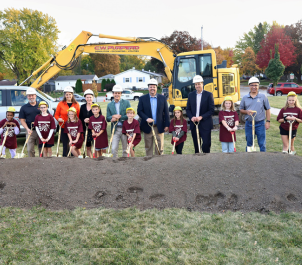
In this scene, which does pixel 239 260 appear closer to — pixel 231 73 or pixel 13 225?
pixel 13 225

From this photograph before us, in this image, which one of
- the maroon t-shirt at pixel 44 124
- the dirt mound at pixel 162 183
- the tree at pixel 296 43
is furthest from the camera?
the tree at pixel 296 43

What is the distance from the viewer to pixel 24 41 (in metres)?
28.6

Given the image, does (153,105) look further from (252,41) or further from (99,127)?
(252,41)

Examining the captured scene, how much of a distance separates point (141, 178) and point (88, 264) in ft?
5.94

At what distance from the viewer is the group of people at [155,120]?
5.50 metres

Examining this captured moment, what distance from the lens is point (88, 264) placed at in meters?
2.67

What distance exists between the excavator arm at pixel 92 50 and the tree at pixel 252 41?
4625 cm

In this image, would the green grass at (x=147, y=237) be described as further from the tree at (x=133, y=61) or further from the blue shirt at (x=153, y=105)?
the tree at (x=133, y=61)

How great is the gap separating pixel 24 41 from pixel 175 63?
24.3 metres

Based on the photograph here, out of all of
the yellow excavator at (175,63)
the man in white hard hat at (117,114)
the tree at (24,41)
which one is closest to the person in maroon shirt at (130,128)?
the man in white hard hat at (117,114)

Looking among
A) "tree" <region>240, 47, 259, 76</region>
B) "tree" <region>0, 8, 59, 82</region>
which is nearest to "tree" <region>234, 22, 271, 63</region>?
"tree" <region>240, 47, 259, 76</region>

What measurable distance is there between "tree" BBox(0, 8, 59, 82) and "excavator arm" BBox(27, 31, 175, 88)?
20.7 meters

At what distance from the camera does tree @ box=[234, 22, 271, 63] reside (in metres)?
53.5

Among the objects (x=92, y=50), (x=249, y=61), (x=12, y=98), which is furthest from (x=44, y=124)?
(x=249, y=61)
